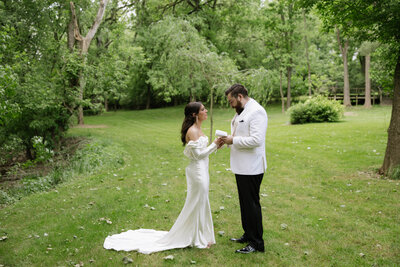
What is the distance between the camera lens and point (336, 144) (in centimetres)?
1272

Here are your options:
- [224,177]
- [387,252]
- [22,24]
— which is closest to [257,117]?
[387,252]

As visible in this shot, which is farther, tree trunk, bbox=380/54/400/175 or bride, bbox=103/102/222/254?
tree trunk, bbox=380/54/400/175

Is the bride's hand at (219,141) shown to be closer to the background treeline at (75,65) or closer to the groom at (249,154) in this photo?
the groom at (249,154)

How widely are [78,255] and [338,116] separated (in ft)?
62.0

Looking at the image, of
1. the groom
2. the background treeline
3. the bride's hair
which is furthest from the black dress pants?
the background treeline

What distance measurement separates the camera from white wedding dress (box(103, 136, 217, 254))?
4621 mm

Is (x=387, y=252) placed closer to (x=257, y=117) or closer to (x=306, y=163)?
(x=257, y=117)

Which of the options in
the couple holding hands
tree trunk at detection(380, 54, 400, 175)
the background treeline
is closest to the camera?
the couple holding hands

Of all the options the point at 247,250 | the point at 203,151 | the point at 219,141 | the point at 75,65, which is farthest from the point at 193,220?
the point at 75,65

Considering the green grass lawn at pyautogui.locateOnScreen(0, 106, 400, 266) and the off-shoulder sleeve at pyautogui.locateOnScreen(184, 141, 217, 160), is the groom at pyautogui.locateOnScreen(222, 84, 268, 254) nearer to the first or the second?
the off-shoulder sleeve at pyautogui.locateOnScreen(184, 141, 217, 160)

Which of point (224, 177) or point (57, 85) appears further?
point (57, 85)

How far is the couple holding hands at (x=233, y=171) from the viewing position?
432 cm

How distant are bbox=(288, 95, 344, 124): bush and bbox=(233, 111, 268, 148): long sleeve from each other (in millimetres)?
16813

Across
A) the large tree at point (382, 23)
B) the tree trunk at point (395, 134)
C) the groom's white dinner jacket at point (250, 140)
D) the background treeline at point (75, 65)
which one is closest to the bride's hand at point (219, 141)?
the groom's white dinner jacket at point (250, 140)
